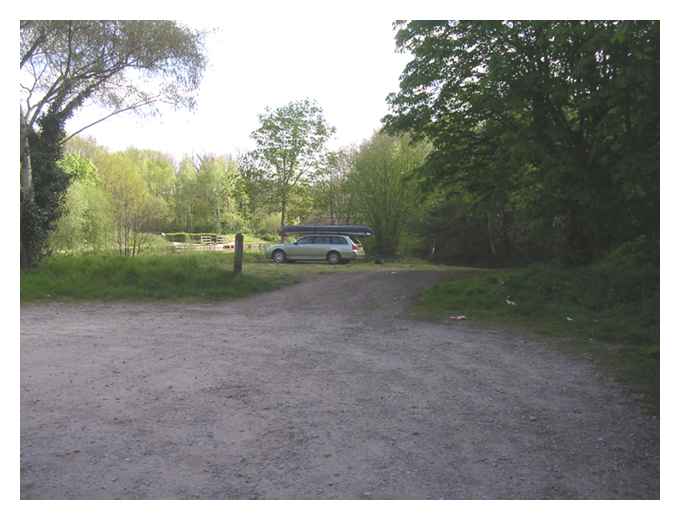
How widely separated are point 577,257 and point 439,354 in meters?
6.69

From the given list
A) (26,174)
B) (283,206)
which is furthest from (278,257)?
(26,174)

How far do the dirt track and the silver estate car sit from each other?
12605 mm

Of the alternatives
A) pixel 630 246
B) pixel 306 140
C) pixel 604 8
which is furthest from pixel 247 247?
pixel 604 8

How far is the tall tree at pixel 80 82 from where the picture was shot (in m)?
8.83

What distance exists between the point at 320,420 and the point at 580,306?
19.8 feet

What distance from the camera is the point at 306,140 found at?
22.6m

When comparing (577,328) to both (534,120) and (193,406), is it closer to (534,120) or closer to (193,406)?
(534,120)

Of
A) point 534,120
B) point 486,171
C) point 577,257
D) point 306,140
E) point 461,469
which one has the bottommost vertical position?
point 461,469

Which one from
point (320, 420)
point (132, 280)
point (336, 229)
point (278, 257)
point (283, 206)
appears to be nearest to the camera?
point (320, 420)

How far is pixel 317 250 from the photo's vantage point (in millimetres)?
18797

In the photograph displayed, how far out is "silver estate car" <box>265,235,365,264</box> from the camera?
1880cm

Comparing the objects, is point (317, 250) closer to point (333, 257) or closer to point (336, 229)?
point (333, 257)

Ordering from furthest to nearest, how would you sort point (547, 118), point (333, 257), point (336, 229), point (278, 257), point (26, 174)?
point (336, 229) → point (278, 257) → point (333, 257) → point (26, 174) → point (547, 118)

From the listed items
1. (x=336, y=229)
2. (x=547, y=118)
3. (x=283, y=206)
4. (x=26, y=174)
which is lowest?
(x=336, y=229)
